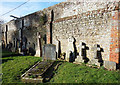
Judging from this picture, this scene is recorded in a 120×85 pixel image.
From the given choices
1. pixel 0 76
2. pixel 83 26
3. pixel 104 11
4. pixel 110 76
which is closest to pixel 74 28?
pixel 83 26

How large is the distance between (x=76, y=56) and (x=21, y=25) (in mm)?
11030

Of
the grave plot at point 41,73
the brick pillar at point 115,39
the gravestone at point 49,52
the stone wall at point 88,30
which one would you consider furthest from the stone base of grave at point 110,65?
the gravestone at point 49,52

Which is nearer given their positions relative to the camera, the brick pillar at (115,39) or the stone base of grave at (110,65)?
the stone base of grave at (110,65)

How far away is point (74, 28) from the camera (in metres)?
8.28

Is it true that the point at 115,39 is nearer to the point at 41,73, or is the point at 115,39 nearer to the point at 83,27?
the point at 83,27

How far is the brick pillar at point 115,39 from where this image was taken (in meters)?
5.70

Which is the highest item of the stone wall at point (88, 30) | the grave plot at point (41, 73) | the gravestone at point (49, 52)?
the stone wall at point (88, 30)

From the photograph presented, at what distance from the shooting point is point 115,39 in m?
5.80

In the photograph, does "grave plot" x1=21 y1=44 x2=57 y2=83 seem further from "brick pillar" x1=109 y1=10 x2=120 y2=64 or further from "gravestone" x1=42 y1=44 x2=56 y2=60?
"brick pillar" x1=109 y1=10 x2=120 y2=64

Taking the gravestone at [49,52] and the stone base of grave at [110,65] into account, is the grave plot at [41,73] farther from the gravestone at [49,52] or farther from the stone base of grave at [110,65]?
the stone base of grave at [110,65]

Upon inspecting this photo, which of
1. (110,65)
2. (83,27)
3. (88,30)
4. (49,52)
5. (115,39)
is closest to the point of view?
Result: (110,65)

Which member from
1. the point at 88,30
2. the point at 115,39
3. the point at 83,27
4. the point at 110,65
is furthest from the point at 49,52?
the point at 115,39

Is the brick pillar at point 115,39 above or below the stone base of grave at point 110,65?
above

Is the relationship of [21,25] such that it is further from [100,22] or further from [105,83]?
[105,83]
